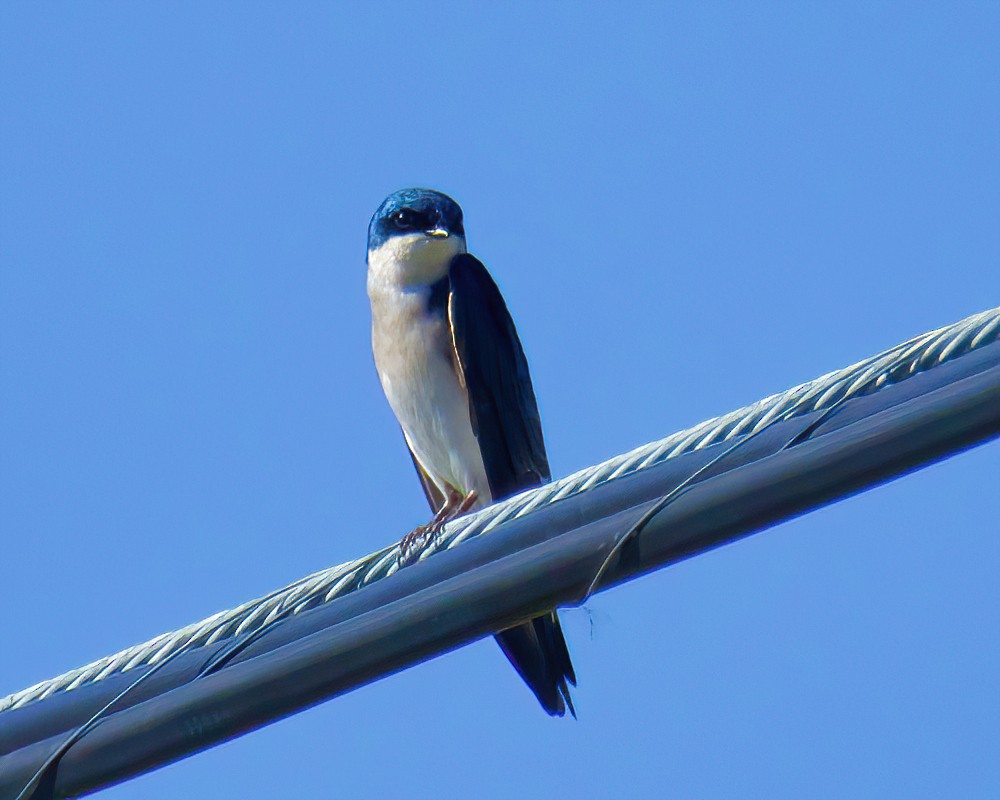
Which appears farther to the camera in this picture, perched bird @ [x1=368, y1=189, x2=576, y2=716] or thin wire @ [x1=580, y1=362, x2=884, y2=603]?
perched bird @ [x1=368, y1=189, x2=576, y2=716]

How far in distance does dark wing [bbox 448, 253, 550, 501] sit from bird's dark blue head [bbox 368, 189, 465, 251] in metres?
0.43

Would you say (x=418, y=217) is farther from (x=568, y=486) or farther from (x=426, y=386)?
(x=568, y=486)

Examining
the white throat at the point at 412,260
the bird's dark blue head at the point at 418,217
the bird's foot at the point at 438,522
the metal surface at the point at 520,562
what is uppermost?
the bird's dark blue head at the point at 418,217

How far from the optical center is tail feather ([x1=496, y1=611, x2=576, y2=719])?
450cm

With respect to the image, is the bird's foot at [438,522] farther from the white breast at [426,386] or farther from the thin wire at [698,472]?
the thin wire at [698,472]

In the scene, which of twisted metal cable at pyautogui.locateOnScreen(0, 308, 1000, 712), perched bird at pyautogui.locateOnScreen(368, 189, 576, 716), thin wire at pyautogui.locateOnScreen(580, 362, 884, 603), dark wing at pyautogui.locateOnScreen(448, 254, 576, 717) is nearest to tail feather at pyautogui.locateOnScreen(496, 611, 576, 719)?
perched bird at pyautogui.locateOnScreen(368, 189, 576, 716)

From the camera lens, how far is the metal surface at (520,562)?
2295 millimetres

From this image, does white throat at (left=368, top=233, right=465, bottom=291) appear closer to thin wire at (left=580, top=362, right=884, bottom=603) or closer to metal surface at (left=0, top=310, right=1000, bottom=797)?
metal surface at (left=0, top=310, right=1000, bottom=797)

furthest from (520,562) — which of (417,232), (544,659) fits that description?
(417,232)

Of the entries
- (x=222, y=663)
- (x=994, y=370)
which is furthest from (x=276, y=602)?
(x=994, y=370)

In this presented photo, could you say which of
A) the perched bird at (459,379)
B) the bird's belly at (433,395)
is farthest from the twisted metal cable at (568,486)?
the bird's belly at (433,395)

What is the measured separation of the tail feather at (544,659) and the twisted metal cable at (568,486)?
1797mm

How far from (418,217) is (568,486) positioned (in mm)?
4106

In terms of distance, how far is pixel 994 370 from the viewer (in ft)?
7.24
